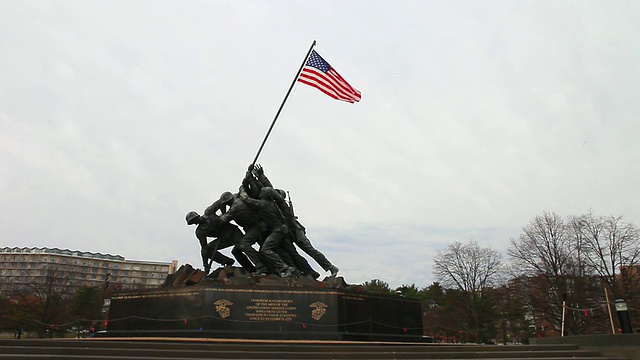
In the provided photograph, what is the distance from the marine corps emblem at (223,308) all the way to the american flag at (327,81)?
858cm

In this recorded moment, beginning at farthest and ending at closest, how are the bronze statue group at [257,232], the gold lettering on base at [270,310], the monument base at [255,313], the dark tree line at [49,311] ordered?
the dark tree line at [49,311] → the bronze statue group at [257,232] → the gold lettering on base at [270,310] → the monument base at [255,313]

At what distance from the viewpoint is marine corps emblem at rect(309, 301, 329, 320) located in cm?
1412

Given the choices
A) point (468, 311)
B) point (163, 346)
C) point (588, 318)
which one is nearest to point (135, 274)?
point (468, 311)

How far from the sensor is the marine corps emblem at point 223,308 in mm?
13836

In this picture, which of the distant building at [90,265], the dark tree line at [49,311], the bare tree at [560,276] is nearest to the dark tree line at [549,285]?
the bare tree at [560,276]

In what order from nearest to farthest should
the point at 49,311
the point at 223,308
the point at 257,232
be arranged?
the point at 223,308
the point at 257,232
the point at 49,311

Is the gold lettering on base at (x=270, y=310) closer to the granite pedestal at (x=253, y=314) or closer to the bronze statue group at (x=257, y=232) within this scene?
the granite pedestal at (x=253, y=314)

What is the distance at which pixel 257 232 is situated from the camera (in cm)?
1709

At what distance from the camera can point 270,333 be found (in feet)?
44.5

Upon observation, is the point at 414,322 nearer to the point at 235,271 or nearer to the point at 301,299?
the point at 301,299

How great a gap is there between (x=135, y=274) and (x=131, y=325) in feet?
366

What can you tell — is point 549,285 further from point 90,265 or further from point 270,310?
point 90,265

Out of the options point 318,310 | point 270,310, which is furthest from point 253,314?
point 318,310

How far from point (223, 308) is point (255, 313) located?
1000 millimetres
